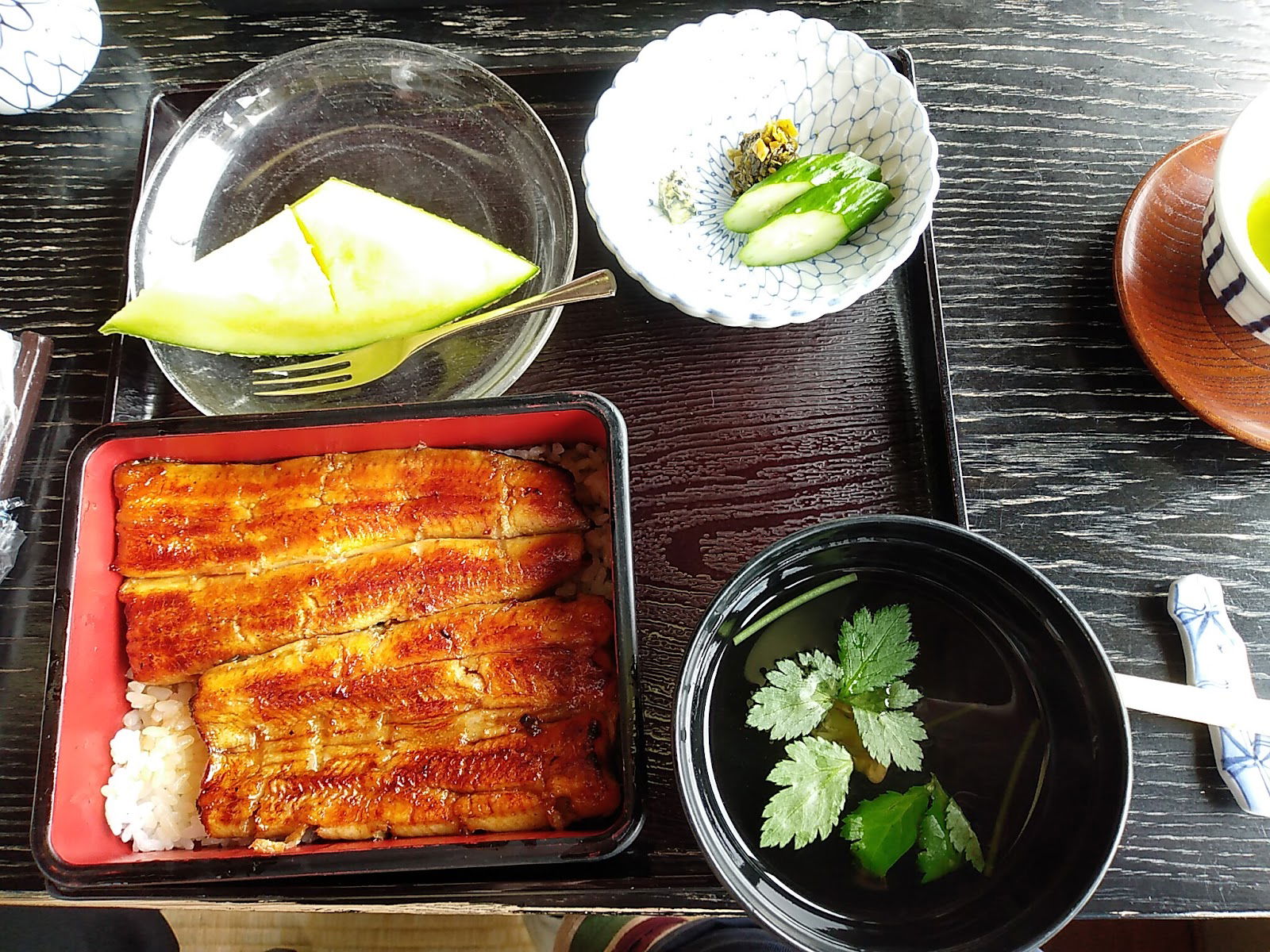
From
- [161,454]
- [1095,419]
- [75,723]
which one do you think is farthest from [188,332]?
[1095,419]

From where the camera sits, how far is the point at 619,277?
4.69ft

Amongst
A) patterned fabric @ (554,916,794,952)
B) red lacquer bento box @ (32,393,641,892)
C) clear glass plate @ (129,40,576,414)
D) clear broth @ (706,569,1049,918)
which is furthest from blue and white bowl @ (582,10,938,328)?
patterned fabric @ (554,916,794,952)

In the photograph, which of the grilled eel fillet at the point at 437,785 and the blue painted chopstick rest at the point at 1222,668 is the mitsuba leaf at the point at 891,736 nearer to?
the grilled eel fillet at the point at 437,785

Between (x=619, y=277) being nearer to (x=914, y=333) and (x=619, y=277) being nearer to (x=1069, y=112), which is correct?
(x=914, y=333)

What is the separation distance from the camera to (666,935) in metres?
1.58

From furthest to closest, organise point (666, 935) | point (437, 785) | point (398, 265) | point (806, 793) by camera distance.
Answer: point (666, 935) < point (398, 265) < point (437, 785) < point (806, 793)

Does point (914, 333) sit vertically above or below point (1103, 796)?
above

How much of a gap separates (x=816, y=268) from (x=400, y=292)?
674 millimetres

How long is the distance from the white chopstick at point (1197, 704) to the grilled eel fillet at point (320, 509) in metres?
0.81

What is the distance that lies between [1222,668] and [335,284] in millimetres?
1485

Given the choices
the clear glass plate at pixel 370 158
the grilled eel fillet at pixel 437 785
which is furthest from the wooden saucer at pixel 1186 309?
the grilled eel fillet at pixel 437 785

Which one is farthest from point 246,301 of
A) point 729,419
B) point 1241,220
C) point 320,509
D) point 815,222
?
point 1241,220

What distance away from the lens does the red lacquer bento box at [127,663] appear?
3.39 feet

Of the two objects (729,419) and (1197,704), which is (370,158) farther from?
(1197,704)
